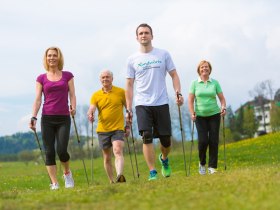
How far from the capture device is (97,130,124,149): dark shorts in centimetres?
1104

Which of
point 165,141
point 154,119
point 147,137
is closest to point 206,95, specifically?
point 165,141

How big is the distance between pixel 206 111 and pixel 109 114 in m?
2.22

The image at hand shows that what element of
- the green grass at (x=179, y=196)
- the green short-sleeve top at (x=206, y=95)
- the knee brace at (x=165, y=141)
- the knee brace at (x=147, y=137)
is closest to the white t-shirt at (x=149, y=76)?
the knee brace at (x=147, y=137)

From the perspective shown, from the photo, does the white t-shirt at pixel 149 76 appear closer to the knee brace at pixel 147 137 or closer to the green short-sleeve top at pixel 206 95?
the knee brace at pixel 147 137

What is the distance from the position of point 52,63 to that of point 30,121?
1284 millimetres

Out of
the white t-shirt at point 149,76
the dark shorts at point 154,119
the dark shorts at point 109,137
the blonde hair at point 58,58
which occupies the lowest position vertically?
the dark shorts at point 109,137

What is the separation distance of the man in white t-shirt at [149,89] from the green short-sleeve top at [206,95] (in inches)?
38.7

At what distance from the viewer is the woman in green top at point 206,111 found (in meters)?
11.6

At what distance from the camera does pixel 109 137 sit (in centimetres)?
1118

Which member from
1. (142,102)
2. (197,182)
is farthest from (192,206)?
(142,102)

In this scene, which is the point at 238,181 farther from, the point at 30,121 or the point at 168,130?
the point at 30,121

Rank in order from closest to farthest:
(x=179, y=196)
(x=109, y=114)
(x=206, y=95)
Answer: (x=179, y=196) → (x=109, y=114) → (x=206, y=95)

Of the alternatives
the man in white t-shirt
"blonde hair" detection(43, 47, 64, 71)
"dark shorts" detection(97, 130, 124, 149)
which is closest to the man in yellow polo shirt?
"dark shorts" detection(97, 130, 124, 149)

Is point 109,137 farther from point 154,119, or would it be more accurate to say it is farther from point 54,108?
point 54,108
